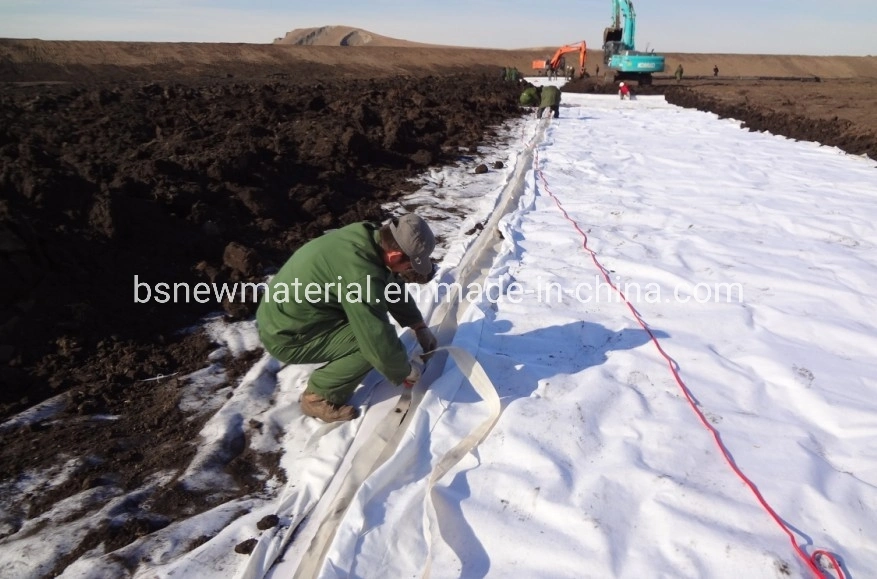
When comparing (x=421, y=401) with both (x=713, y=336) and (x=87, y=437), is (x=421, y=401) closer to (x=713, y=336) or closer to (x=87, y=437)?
(x=87, y=437)

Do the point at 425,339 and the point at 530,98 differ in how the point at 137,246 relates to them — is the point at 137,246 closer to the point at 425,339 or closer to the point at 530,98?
the point at 425,339

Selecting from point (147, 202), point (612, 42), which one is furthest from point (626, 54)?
point (147, 202)

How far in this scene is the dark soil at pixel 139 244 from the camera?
2379 millimetres

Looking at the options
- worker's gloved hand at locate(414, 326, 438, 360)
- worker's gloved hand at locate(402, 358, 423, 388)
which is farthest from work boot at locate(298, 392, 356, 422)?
worker's gloved hand at locate(414, 326, 438, 360)

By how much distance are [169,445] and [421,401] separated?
1.09 m

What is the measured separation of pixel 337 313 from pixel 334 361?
21 centimetres

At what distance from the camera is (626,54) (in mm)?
19375

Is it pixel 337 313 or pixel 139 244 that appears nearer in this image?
pixel 337 313

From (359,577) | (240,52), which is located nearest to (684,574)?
(359,577)

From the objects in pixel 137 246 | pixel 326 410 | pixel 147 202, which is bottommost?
pixel 326 410

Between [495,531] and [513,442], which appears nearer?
[495,531]

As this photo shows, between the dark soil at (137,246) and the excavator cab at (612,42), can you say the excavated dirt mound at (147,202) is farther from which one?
the excavator cab at (612,42)

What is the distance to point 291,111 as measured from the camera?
870 centimetres

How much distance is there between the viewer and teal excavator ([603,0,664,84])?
62.8ft
